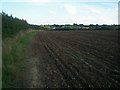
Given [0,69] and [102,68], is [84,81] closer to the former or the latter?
[102,68]

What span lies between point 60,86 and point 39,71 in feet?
11.2

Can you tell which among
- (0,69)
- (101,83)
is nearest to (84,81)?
(101,83)

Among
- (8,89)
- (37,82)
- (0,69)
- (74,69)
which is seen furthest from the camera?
(74,69)

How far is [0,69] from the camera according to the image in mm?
10977

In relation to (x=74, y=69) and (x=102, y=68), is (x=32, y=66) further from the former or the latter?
(x=102, y=68)

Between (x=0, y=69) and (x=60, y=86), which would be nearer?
(x=60, y=86)

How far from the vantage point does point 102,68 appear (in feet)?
39.6

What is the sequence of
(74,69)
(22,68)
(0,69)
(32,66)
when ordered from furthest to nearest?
(32,66)
(22,68)
(74,69)
(0,69)

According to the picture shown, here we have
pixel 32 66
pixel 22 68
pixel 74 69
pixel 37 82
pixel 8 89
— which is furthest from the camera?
pixel 32 66

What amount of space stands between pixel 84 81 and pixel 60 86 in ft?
3.48

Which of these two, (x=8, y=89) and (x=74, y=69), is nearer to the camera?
(x=8, y=89)

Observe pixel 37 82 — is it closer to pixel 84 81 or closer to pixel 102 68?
pixel 84 81

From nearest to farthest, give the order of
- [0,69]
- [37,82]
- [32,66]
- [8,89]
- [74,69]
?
[8,89], [37,82], [0,69], [74,69], [32,66]

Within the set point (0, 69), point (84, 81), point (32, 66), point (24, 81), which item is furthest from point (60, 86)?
point (32, 66)
